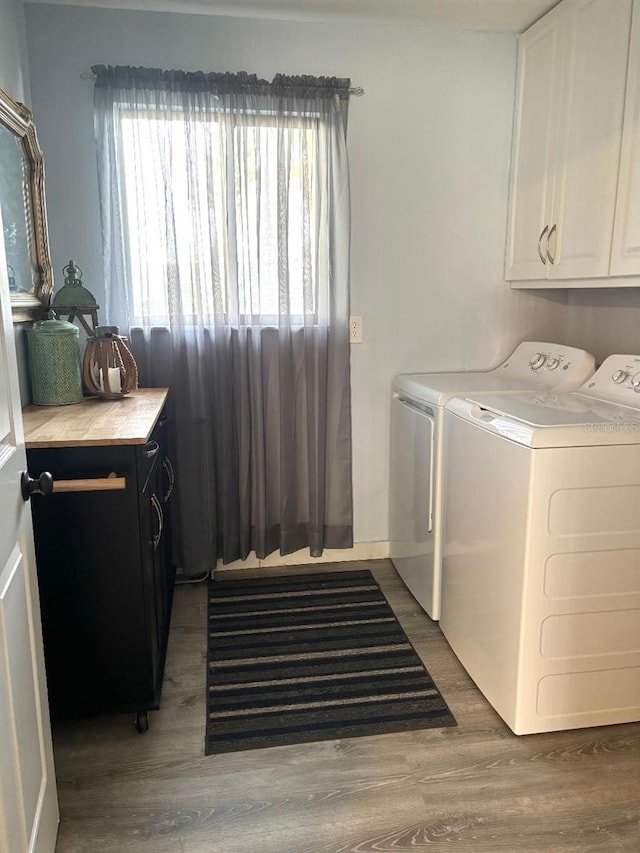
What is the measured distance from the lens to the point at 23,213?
2.15 metres

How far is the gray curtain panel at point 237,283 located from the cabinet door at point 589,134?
853mm

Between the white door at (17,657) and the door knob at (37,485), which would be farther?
the door knob at (37,485)

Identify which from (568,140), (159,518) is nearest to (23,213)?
(159,518)

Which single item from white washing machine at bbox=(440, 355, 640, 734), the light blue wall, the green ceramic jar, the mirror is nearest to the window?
the light blue wall

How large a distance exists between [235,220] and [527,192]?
1241mm

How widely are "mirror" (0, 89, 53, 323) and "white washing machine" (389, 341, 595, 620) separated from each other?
1.47m

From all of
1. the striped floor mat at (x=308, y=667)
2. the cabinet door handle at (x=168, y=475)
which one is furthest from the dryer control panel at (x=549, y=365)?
the cabinet door handle at (x=168, y=475)

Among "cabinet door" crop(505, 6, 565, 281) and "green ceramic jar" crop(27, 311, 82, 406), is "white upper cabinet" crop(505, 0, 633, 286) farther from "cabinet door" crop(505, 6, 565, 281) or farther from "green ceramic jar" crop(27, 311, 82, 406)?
"green ceramic jar" crop(27, 311, 82, 406)

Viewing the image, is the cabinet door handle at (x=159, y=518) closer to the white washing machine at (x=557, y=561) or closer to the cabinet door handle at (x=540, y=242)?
the white washing machine at (x=557, y=561)

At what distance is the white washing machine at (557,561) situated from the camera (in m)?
1.71

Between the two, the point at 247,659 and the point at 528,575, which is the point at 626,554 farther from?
the point at 247,659

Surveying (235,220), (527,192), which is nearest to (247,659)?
(235,220)

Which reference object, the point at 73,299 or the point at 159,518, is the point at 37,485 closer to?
the point at 159,518

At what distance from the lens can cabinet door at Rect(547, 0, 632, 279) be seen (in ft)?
6.74
